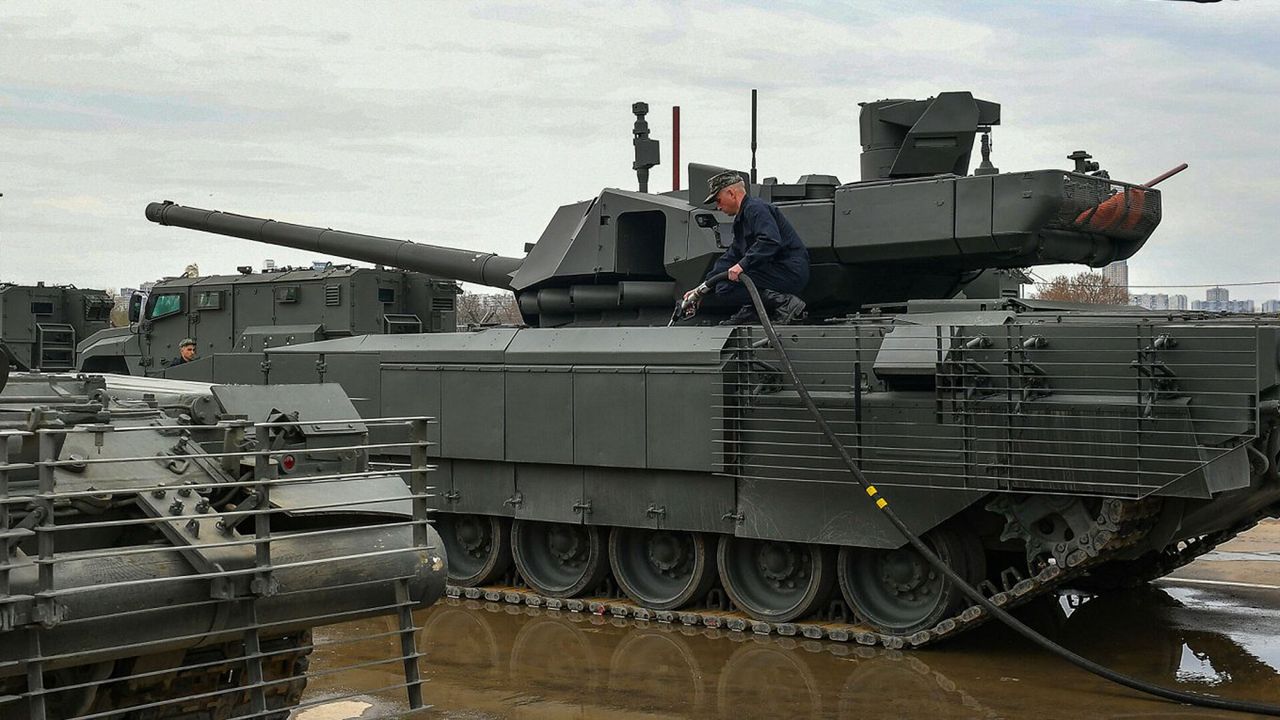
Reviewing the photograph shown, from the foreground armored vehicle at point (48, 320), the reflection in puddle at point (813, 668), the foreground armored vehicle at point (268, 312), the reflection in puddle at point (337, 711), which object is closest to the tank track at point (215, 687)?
the reflection in puddle at point (813, 668)

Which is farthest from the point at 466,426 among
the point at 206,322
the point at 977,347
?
the point at 206,322

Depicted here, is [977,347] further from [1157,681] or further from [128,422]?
[128,422]

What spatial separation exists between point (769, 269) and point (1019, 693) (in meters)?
3.96

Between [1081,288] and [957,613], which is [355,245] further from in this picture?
[1081,288]

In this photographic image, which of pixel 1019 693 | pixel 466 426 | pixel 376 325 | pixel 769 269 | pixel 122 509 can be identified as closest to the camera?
pixel 122 509

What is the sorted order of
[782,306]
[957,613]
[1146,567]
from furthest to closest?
1. [1146,567]
2. [782,306]
3. [957,613]

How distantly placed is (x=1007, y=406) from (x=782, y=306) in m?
2.25

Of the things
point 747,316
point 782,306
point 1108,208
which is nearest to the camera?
point 782,306

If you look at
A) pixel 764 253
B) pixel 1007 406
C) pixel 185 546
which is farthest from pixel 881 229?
pixel 185 546

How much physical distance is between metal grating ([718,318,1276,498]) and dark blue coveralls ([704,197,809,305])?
0.51 metres

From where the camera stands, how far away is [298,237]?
16875mm

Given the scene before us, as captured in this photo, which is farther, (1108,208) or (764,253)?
(1108,208)

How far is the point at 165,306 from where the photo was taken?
20.8 m

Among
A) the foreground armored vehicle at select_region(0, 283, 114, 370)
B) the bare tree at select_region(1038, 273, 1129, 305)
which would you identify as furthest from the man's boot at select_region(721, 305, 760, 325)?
the bare tree at select_region(1038, 273, 1129, 305)
